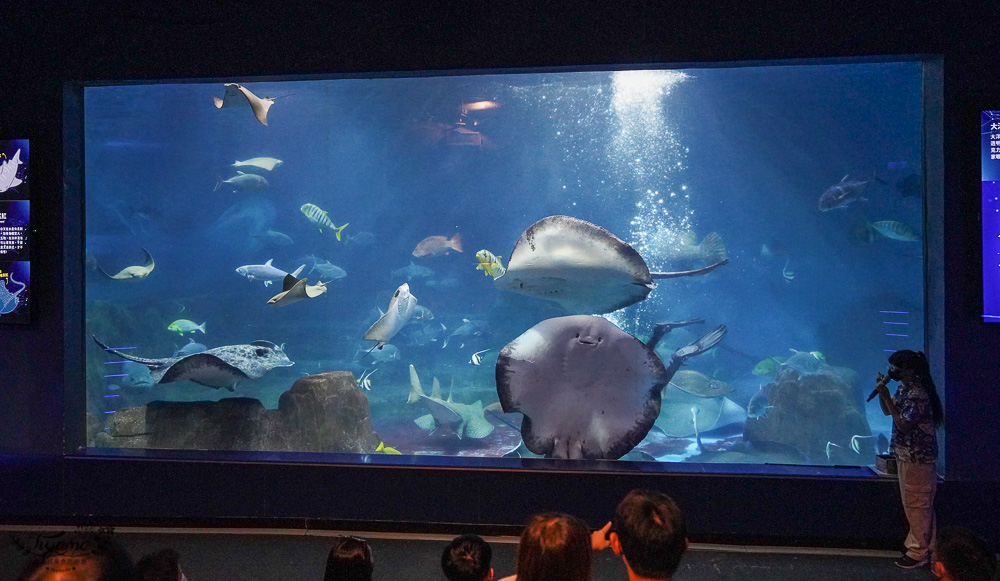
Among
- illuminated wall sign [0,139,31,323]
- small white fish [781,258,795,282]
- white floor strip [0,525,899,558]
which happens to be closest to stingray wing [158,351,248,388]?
white floor strip [0,525,899,558]

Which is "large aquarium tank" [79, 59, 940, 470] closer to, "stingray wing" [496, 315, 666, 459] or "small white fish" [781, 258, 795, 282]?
"stingray wing" [496, 315, 666, 459]

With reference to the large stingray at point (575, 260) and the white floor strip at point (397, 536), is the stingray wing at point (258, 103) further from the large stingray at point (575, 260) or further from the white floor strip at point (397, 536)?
the white floor strip at point (397, 536)

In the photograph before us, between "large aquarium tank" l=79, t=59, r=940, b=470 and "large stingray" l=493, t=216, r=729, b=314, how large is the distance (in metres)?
0.01

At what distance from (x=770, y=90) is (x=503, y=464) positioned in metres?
17.8

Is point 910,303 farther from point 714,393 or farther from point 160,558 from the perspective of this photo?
point 160,558

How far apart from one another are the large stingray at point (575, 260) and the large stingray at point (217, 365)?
6.81 ft

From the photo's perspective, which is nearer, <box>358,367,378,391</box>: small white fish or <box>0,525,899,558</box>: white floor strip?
<box>0,525,899,558</box>: white floor strip

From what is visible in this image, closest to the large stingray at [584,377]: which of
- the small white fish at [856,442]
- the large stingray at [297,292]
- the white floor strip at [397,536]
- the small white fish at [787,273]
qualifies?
the white floor strip at [397,536]

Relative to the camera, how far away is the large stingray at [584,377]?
324cm

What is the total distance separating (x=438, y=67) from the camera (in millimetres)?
3592

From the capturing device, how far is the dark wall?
3.27 m

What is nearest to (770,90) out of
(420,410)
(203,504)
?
(420,410)

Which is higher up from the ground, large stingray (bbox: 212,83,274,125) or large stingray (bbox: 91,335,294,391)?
large stingray (bbox: 212,83,274,125)

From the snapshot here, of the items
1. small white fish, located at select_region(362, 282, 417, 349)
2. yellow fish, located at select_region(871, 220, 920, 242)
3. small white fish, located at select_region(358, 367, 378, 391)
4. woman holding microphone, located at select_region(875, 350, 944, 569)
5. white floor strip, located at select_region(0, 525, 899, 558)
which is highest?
yellow fish, located at select_region(871, 220, 920, 242)
